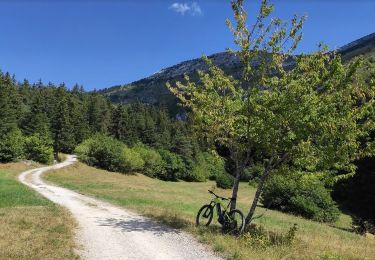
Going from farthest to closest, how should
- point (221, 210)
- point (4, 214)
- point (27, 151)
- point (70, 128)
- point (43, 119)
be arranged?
point (70, 128)
point (43, 119)
point (27, 151)
point (4, 214)
point (221, 210)

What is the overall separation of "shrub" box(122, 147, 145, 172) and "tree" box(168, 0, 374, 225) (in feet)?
220

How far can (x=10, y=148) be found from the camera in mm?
67562

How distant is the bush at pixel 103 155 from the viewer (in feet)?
271

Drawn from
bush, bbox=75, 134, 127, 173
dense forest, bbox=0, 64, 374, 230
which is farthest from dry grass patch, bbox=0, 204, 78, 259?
bush, bbox=75, 134, 127, 173

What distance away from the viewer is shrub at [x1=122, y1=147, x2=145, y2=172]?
8269 centimetres

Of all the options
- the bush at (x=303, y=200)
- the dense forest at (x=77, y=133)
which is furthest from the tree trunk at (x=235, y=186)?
the dense forest at (x=77, y=133)

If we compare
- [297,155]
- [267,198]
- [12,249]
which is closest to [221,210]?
[297,155]

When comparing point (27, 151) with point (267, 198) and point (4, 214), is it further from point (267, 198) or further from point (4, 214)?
point (4, 214)

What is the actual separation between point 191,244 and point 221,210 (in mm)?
3074

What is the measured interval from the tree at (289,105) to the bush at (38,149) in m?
66.1

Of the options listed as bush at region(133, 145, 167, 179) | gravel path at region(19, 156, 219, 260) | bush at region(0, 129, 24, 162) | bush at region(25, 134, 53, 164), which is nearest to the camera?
gravel path at region(19, 156, 219, 260)

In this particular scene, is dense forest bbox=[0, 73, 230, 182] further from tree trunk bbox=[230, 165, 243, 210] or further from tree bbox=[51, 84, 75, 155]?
tree trunk bbox=[230, 165, 243, 210]

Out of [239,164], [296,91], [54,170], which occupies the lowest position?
[54,170]

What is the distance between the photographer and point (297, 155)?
15984 mm
